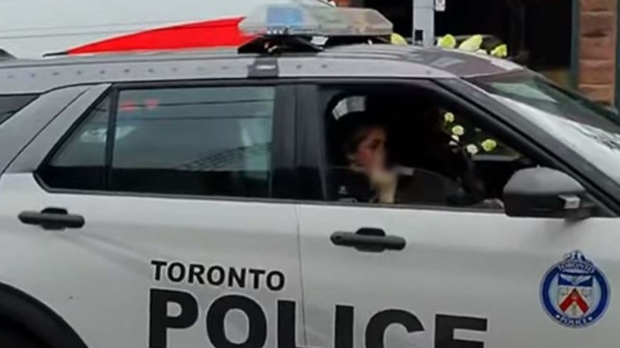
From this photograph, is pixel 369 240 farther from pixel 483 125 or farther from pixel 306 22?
pixel 306 22

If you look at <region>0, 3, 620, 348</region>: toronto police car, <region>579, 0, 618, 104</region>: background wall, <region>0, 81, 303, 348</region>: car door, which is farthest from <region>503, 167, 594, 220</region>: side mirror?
<region>579, 0, 618, 104</region>: background wall

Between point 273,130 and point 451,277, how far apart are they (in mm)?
806

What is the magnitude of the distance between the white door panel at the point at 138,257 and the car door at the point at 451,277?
136 mm

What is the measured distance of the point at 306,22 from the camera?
3842mm

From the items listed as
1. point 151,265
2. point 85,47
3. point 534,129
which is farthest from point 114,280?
point 85,47

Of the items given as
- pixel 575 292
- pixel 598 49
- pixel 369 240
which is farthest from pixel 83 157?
pixel 598 49

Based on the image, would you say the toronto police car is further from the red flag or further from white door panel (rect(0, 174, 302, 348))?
the red flag

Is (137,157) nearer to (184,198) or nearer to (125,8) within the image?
(184,198)

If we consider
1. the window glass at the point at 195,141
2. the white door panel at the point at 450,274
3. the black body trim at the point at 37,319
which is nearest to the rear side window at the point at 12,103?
the window glass at the point at 195,141

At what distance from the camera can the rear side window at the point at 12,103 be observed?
153 inches

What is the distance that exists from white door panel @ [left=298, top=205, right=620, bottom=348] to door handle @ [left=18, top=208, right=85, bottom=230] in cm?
84

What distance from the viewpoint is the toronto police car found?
3.19 metres

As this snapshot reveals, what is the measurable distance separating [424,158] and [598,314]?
82 centimetres

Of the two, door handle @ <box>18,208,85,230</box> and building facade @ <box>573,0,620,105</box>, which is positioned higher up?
door handle @ <box>18,208,85,230</box>
